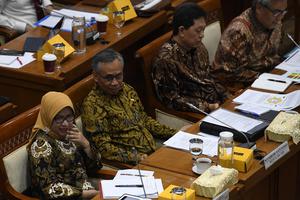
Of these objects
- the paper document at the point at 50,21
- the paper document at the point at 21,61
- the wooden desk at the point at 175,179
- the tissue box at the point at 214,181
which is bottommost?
the wooden desk at the point at 175,179

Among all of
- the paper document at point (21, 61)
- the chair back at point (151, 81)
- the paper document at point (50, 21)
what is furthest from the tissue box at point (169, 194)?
the paper document at point (50, 21)

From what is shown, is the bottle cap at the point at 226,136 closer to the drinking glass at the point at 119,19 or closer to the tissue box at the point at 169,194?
the tissue box at the point at 169,194

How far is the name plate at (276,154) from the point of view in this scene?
3971 millimetres

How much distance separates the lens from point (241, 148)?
13.0 ft

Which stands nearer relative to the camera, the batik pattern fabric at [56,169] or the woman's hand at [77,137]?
the batik pattern fabric at [56,169]

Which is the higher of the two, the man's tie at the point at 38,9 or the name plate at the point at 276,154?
the man's tie at the point at 38,9

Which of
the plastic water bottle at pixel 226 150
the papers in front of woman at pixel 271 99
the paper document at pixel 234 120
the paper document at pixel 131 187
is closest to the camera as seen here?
the paper document at pixel 131 187

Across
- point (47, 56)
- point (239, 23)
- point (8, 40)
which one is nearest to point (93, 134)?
point (47, 56)

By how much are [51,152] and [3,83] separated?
128 cm

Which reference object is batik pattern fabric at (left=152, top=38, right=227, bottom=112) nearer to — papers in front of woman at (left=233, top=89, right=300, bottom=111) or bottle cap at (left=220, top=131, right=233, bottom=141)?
papers in front of woman at (left=233, top=89, right=300, bottom=111)

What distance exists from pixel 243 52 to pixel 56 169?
73.3 inches

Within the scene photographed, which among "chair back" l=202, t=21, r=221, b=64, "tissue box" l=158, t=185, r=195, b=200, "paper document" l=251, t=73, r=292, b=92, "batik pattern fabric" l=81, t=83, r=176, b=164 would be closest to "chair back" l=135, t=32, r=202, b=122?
"batik pattern fabric" l=81, t=83, r=176, b=164

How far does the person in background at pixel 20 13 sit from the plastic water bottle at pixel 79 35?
3.20 ft

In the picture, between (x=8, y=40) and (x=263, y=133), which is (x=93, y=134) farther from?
(x=8, y=40)
